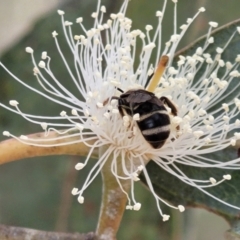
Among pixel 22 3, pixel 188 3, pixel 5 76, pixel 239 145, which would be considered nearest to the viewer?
pixel 239 145

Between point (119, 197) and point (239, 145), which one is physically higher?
point (239, 145)

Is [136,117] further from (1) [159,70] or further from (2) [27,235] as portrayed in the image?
(2) [27,235]

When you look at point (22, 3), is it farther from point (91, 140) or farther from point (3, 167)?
point (91, 140)

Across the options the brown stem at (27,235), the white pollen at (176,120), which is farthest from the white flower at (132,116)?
the brown stem at (27,235)

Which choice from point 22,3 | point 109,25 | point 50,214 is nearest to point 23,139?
point 109,25

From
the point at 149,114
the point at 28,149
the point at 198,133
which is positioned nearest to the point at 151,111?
the point at 149,114

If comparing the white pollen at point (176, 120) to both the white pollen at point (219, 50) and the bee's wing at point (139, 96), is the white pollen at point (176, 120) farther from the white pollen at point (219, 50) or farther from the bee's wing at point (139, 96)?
the white pollen at point (219, 50)

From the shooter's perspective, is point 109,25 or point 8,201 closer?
point 109,25
